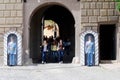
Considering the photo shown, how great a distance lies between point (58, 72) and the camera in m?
25.1

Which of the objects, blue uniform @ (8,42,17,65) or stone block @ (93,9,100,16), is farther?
stone block @ (93,9,100,16)

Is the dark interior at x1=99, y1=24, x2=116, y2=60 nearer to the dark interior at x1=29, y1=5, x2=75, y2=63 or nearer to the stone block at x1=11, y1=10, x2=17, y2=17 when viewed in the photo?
the dark interior at x1=29, y1=5, x2=75, y2=63

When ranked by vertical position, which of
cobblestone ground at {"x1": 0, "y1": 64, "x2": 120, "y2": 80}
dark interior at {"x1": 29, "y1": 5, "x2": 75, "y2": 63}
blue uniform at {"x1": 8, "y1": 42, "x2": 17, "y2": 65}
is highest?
dark interior at {"x1": 29, "y1": 5, "x2": 75, "y2": 63}

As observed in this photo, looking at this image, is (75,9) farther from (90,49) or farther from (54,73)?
(54,73)

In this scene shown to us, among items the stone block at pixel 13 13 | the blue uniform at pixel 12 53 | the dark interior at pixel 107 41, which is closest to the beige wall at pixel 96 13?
the dark interior at pixel 107 41

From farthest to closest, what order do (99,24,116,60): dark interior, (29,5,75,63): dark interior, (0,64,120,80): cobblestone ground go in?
(29,5,75,63): dark interior
(99,24,116,60): dark interior
(0,64,120,80): cobblestone ground

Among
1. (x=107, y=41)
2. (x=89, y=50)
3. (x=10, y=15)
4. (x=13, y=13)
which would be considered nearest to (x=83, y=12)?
(x=89, y=50)

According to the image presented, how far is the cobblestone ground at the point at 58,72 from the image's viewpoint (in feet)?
74.0

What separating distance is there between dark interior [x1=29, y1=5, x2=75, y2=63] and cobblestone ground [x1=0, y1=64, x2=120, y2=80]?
4.35 meters

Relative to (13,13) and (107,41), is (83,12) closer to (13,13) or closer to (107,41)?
(107,41)

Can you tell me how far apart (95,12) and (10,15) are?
5032mm

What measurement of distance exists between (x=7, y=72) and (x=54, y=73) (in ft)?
7.97

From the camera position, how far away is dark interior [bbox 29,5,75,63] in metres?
33.6

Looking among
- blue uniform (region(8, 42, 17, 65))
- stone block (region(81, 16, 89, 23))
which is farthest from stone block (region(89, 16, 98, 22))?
blue uniform (region(8, 42, 17, 65))
